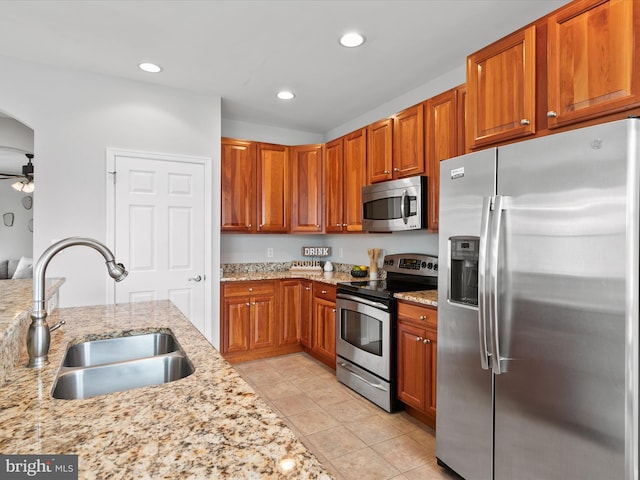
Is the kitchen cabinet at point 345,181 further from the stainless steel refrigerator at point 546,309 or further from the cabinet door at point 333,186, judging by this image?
the stainless steel refrigerator at point 546,309

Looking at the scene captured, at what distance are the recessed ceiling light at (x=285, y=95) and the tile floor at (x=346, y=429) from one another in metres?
Answer: 2.73

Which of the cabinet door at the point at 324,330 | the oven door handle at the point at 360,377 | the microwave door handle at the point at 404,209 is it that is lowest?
the oven door handle at the point at 360,377

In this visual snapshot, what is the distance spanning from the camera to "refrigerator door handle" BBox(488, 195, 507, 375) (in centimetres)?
163

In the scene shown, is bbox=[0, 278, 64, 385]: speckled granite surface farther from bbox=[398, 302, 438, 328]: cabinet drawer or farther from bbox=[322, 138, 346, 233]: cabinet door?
bbox=[322, 138, 346, 233]: cabinet door

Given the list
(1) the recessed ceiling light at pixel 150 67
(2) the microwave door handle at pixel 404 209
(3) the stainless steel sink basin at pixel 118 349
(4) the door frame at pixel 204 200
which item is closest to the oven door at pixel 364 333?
(2) the microwave door handle at pixel 404 209

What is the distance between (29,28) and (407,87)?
2.92m

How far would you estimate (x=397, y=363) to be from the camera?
267 cm

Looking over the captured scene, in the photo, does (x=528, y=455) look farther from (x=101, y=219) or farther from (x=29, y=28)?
(x=29, y=28)

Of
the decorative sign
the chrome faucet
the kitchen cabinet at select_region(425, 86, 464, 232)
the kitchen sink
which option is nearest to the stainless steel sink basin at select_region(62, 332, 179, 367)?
the kitchen sink

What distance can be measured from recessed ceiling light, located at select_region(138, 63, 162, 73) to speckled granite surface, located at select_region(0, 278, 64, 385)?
81.4 inches

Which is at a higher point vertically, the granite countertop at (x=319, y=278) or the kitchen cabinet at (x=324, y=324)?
the granite countertop at (x=319, y=278)

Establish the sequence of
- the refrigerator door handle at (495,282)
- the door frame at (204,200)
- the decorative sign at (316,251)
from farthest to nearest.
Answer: the decorative sign at (316,251)
the door frame at (204,200)
the refrigerator door handle at (495,282)

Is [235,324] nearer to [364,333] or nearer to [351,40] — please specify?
[364,333]

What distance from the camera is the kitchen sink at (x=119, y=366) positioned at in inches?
45.9
